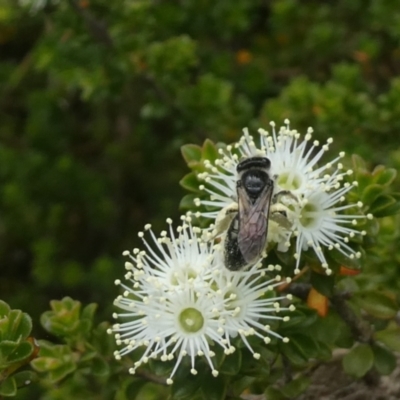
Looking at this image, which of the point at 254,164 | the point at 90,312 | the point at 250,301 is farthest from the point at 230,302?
the point at 90,312

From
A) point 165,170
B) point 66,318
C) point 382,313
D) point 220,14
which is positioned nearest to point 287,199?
point 382,313

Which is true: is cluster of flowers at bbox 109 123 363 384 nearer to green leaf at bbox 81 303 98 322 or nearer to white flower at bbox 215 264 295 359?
white flower at bbox 215 264 295 359

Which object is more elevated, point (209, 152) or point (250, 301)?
point (209, 152)

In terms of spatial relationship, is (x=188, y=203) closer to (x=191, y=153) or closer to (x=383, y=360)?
(x=191, y=153)

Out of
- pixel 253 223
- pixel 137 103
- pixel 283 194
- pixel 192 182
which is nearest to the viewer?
pixel 253 223

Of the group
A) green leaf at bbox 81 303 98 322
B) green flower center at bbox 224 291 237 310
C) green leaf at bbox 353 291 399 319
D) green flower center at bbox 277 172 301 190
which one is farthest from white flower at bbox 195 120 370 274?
green leaf at bbox 81 303 98 322

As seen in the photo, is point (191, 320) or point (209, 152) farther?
point (209, 152)

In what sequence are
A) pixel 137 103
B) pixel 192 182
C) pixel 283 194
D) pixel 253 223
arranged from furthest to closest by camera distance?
1. pixel 137 103
2. pixel 192 182
3. pixel 283 194
4. pixel 253 223
